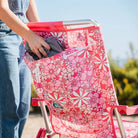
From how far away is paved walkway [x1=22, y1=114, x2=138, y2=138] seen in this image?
3131 mm

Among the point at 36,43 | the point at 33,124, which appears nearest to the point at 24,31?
the point at 36,43

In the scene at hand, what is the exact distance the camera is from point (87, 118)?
1.41 meters

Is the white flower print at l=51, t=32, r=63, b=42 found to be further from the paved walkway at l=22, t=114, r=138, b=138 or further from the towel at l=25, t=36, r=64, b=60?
the paved walkway at l=22, t=114, r=138, b=138

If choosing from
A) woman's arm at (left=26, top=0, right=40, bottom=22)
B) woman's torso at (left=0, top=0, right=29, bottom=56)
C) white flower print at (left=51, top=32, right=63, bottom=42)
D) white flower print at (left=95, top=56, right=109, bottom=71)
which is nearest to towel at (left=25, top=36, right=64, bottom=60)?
white flower print at (left=51, top=32, right=63, bottom=42)

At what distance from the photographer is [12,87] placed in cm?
164

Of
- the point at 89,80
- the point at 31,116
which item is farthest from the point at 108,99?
the point at 31,116

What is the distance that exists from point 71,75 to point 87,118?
26 centimetres

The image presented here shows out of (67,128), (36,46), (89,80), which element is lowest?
(67,128)

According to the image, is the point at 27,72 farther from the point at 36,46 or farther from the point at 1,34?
the point at 36,46

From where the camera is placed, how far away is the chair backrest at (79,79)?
1.33 meters

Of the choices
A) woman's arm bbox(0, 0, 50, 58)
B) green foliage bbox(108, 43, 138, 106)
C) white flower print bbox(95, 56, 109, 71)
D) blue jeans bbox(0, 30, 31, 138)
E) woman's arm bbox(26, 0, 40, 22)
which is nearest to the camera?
white flower print bbox(95, 56, 109, 71)

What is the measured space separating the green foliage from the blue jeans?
2.66 m

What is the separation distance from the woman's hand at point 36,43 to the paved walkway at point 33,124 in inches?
68.9

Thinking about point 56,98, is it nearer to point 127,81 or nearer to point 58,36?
point 58,36
